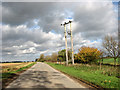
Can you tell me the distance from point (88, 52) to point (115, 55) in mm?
6146

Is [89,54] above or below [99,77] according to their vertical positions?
above

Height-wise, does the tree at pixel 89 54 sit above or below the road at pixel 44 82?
above

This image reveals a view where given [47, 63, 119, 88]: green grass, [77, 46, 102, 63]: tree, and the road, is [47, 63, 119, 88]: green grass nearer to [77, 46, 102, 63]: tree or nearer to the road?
the road

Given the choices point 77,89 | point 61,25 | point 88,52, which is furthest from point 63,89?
point 61,25

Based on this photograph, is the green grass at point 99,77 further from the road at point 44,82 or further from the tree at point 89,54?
the tree at point 89,54

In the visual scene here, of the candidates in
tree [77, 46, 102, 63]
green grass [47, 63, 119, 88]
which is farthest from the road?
tree [77, 46, 102, 63]

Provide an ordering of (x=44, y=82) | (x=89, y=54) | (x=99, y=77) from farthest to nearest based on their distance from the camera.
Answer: (x=89, y=54), (x=99, y=77), (x=44, y=82)

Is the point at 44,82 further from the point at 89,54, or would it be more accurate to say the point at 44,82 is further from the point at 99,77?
the point at 89,54

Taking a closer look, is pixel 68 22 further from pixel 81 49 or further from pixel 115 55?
pixel 115 55

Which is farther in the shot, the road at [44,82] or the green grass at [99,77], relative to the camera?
the green grass at [99,77]

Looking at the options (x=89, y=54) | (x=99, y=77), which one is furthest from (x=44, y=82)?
(x=89, y=54)

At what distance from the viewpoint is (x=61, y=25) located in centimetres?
3103

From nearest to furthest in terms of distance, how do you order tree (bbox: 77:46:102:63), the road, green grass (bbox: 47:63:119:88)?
the road → green grass (bbox: 47:63:119:88) → tree (bbox: 77:46:102:63)

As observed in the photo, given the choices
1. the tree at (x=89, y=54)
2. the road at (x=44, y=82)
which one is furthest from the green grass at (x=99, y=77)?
the tree at (x=89, y=54)
